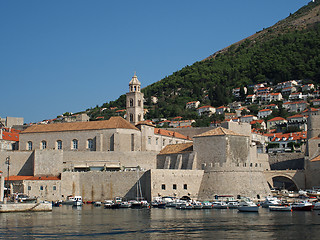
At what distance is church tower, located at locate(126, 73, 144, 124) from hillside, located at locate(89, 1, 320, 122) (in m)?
45.4

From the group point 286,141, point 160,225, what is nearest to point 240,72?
point 286,141

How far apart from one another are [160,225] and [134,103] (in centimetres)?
3837

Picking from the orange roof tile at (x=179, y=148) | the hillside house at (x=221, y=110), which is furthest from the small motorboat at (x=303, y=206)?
the hillside house at (x=221, y=110)

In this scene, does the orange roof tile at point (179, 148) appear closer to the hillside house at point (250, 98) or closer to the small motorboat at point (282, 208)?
the small motorboat at point (282, 208)

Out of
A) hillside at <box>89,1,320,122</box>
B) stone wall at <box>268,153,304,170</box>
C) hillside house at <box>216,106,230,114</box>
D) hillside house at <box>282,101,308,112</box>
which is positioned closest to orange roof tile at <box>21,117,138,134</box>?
stone wall at <box>268,153,304,170</box>

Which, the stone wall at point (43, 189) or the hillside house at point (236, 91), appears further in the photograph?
the hillside house at point (236, 91)

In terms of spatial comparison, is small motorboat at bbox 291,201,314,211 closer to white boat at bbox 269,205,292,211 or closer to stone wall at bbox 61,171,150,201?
white boat at bbox 269,205,292,211

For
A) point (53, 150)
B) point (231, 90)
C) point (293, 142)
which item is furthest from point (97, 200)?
point (231, 90)

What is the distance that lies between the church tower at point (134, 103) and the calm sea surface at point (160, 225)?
28.3 m

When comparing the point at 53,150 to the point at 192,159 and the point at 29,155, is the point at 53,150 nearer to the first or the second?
the point at 29,155

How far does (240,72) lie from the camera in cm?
14675

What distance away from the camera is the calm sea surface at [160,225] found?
28.4 meters

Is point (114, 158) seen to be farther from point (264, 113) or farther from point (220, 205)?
point (264, 113)

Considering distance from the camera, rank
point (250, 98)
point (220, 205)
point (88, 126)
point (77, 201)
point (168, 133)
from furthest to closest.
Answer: point (250, 98)
point (168, 133)
point (88, 126)
point (77, 201)
point (220, 205)
